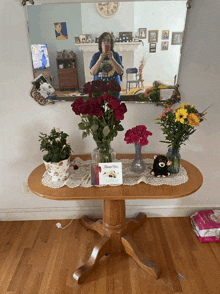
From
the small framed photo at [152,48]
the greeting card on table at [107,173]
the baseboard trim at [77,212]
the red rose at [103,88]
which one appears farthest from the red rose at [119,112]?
the baseboard trim at [77,212]

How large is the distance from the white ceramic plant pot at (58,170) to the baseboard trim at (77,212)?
75 cm

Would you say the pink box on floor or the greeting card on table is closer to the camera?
the greeting card on table

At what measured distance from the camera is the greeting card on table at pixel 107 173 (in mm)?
1408

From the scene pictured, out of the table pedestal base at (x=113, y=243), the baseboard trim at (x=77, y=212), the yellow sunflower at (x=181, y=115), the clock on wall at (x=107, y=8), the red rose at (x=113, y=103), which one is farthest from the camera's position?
the baseboard trim at (x=77, y=212)

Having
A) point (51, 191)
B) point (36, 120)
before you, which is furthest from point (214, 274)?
point (36, 120)

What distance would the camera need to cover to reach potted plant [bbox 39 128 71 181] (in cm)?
145

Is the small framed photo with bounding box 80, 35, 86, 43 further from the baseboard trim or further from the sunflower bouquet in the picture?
the baseboard trim

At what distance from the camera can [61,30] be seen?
1530mm

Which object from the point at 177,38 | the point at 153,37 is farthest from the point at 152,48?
the point at 177,38

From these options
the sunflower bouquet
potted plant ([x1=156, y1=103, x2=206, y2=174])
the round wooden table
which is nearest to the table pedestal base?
the round wooden table

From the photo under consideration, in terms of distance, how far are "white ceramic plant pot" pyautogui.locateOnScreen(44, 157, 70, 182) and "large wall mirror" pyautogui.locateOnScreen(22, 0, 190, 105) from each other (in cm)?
62

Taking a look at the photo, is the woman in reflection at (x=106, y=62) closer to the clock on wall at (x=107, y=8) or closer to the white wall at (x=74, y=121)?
the clock on wall at (x=107, y=8)

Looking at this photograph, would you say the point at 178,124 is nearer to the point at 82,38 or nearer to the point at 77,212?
the point at 82,38

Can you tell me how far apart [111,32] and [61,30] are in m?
0.34
